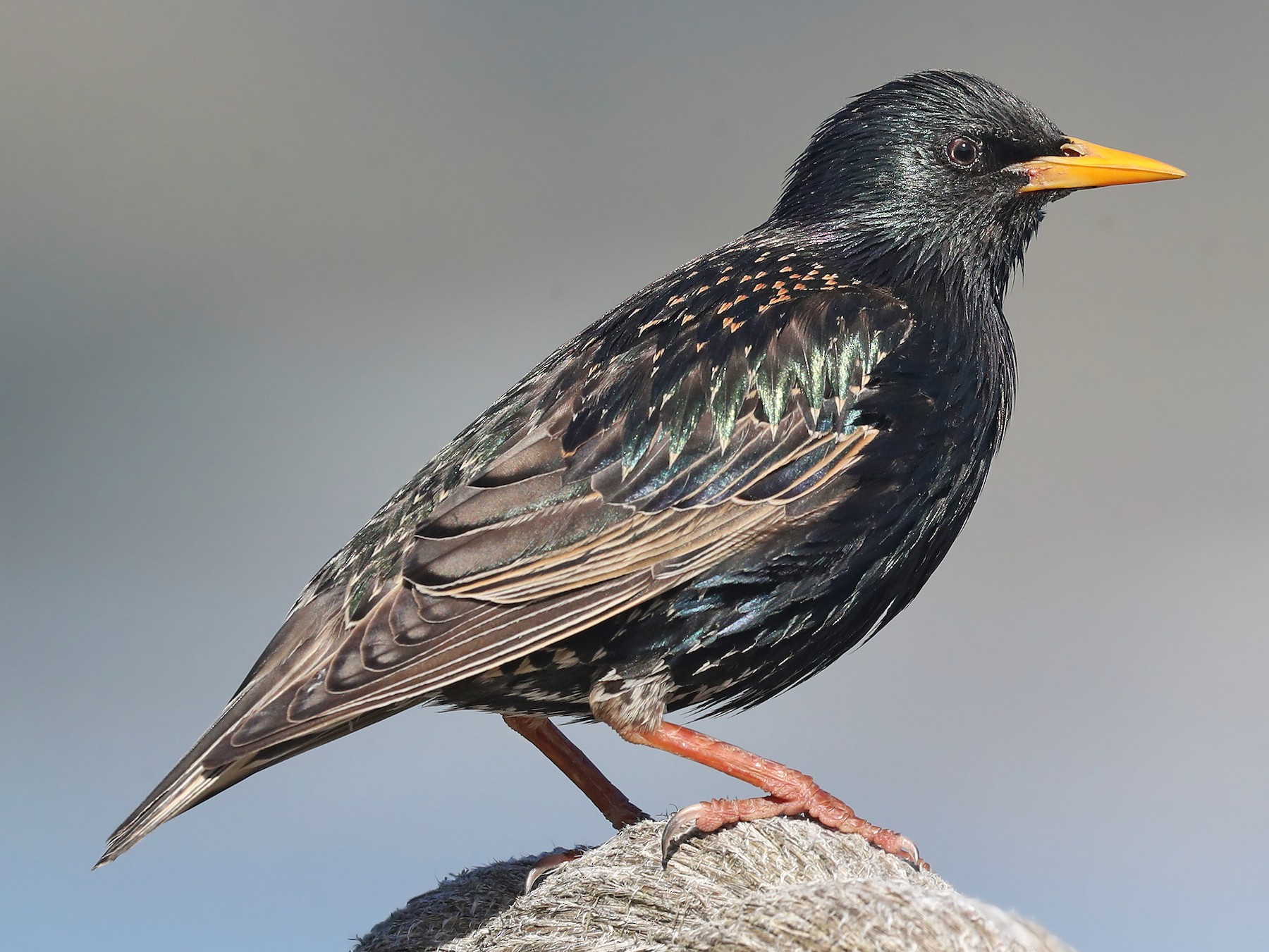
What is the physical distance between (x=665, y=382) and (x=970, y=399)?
0.98m

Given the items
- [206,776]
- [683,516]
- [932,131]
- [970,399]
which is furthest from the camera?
[932,131]

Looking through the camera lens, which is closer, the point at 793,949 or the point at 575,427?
the point at 793,949

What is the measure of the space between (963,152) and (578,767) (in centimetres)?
259

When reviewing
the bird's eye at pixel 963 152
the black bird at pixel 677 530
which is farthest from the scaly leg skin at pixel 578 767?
Answer: the bird's eye at pixel 963 152

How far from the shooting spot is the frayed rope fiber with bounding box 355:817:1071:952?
9.21 feet

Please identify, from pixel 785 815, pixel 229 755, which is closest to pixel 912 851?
pixel 785 815

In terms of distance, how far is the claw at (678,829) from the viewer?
3.55 meters

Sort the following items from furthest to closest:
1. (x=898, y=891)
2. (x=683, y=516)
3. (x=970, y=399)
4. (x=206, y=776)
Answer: (x=970, y=399) < (x=683, y=516) < (x=206, y=776) < (x=898, y=891)

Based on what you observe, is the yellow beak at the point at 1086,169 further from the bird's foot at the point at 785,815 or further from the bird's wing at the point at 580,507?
the bird's foot at the point at 785,815

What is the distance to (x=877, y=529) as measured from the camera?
12.4 feet

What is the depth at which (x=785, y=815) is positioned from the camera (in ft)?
12.2

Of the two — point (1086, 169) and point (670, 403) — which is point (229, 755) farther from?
point (1086, 169)

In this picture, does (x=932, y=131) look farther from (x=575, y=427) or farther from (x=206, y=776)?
(x=206, y=776)

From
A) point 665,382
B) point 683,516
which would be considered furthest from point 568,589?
point 665,382
